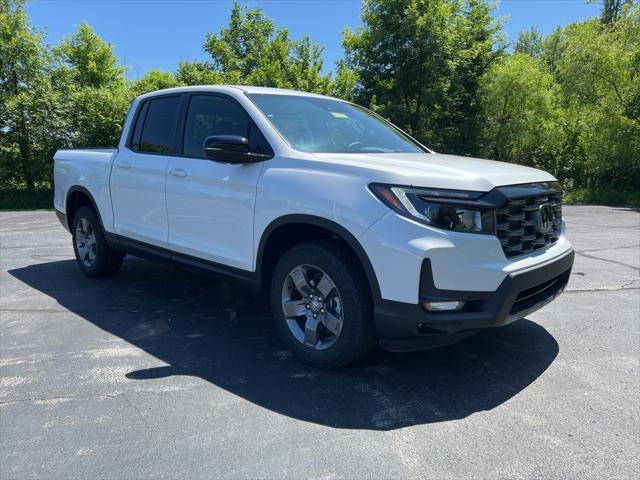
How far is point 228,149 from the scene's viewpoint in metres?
3.71

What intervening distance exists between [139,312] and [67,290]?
51.5 inches

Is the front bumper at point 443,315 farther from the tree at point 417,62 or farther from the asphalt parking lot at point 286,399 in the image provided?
the tree at point 417,62

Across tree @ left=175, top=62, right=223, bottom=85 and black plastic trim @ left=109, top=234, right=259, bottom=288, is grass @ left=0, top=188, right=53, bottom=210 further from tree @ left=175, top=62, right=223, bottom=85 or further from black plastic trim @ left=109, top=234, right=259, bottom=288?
black plastic trim @ left=109, top=234, right=259, bottom=288

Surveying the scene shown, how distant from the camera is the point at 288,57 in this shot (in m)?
23.4

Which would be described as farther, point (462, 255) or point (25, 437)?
point (462, 255)

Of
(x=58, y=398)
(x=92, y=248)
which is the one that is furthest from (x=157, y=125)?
(x=58, y=398)

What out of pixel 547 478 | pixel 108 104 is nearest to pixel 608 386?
pixel 547 478

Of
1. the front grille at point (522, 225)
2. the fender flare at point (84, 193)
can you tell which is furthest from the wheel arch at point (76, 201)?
the front grille at point (522, 225)

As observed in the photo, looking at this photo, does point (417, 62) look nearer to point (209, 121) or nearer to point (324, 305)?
point (209, 121)

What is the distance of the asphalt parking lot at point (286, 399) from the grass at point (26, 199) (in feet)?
46.7

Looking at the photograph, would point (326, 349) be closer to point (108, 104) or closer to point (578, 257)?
point (578, 257)

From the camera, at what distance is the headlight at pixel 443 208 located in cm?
299

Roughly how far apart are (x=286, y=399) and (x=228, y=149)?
5.80 feet

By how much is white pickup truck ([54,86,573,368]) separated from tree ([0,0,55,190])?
52.6 feet
